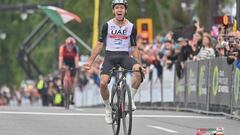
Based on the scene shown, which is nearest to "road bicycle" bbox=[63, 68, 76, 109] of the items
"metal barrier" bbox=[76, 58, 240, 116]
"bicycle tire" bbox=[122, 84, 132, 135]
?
"metal barrier" bbox=[76, 58, 240, 116]

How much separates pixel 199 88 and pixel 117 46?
28.7ft

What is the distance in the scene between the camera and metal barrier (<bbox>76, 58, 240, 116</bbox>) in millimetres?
20953

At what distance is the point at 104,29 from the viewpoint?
15.6 meters

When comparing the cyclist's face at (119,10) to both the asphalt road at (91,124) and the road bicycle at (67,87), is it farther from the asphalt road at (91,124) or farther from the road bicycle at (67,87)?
the road bicycle at (67,87)

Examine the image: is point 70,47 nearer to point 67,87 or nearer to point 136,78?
point 67,87

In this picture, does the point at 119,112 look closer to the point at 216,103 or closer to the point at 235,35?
the point at 235,35

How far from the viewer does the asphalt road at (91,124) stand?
16.1 meters

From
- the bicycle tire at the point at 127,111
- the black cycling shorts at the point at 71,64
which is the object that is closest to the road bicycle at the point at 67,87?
the black cycling shorts at the point at 71,64

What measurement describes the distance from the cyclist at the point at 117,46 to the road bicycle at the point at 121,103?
17 centimetres

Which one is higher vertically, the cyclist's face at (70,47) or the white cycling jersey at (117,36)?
the cyclist's face at (70,47)

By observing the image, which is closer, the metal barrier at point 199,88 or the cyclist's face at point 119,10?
the cyclist's face at point 119,10

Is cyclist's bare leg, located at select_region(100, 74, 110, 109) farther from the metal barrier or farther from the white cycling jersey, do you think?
the metal barrier

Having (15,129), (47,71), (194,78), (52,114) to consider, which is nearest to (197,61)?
(194,78)

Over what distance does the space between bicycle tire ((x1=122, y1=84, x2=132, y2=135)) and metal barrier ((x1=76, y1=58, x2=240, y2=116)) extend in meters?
5.77
